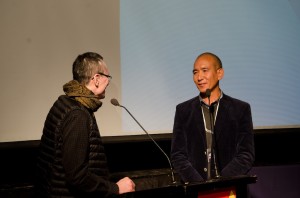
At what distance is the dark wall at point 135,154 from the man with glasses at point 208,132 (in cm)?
73

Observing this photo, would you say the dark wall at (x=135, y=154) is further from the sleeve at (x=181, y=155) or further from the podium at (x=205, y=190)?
the podium at (x=205, y=190)

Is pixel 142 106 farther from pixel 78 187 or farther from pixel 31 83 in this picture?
pixel 78 187

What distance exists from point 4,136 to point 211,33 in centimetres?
192

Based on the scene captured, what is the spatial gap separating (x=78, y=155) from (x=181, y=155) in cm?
91

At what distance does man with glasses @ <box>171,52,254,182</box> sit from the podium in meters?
0.57

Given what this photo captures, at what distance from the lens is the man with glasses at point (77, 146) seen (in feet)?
5.65

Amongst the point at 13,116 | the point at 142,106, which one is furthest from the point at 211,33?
the point at 13,116

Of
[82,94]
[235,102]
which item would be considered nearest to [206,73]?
[235,102]

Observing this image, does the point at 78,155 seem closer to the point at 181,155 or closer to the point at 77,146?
the point at 77,146

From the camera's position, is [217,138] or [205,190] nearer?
[205,190]

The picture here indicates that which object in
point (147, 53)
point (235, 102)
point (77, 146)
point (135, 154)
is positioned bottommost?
point (135, 154)

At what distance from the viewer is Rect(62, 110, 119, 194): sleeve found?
1710 mm

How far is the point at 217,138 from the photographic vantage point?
2424mm

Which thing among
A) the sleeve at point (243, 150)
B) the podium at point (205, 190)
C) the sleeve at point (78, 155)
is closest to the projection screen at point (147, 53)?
the sleeve at point (243, 150)
